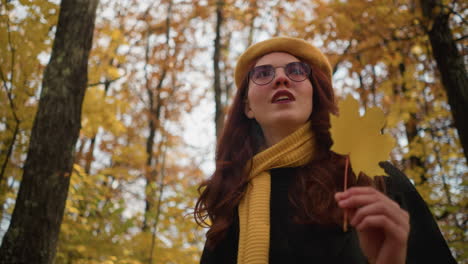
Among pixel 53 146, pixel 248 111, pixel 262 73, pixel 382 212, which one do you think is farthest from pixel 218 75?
pixel 382 212

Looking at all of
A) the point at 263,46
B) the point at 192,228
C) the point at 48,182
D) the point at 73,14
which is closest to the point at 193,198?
the point at 192,228

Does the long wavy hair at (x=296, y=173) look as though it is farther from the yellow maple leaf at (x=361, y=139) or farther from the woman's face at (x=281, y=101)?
the yellow maple leaf at (x=361, y=139)

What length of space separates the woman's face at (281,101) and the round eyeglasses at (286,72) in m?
0.02

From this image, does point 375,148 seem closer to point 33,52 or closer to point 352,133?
point 352,133

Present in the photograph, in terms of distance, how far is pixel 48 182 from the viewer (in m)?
2.40

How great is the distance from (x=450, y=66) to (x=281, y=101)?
2.31 metres

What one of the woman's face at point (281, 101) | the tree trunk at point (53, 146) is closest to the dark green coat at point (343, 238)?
the woman's face at point (281, 101)

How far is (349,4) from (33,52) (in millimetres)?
3457

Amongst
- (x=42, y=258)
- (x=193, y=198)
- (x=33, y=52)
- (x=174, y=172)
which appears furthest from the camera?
(x=174, y=172)

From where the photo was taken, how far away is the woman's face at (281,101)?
1.53 metres

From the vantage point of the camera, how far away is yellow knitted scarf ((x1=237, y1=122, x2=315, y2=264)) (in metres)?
1.33

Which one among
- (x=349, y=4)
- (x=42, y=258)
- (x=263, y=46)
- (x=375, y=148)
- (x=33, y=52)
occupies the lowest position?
(x=42, y=258)

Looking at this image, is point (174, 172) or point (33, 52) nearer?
point (33, 52)

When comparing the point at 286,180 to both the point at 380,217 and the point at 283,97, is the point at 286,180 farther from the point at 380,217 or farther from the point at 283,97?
the point at 380,217
